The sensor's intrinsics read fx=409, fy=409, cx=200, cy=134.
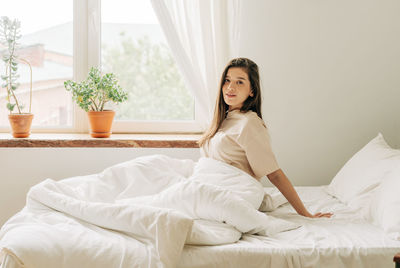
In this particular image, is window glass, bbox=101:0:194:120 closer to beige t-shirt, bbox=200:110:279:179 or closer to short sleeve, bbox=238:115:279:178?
beige t-shirt, bbox=200:110:279:179

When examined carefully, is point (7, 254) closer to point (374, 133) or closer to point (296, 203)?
point (296, 203)

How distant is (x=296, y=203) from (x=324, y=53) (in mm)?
1274

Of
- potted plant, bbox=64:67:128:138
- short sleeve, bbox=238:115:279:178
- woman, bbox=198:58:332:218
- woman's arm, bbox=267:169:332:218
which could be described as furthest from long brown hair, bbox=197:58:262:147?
potted plant, bbox=64:67:128:138

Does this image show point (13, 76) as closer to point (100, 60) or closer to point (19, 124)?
point (19, 124)

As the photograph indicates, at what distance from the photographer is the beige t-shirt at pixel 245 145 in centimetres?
177

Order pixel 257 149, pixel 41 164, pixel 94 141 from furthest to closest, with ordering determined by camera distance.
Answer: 1. pixel 41 164
2. pixel 94 141
3. pixel 257 149

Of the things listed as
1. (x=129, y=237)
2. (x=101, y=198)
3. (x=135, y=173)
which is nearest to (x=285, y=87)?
(x=135, y=173)

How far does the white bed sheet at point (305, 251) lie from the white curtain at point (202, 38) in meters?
1.19

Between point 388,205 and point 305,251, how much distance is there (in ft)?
1.58

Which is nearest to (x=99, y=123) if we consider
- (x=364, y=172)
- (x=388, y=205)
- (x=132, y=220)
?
(x=132, y=220)

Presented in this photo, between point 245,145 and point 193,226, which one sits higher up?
point 245,145

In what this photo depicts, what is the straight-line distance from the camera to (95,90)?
97.8 inches

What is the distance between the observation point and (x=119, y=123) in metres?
2.76

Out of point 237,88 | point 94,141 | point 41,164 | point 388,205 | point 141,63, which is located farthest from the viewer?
point 141,63
